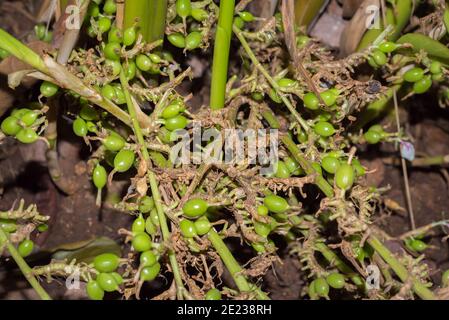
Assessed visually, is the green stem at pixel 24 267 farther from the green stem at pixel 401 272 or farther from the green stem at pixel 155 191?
the green stem at pixel 401 272

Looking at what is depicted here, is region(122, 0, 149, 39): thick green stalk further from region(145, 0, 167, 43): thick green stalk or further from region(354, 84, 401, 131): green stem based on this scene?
region(354, 84, 401, 131): green stem

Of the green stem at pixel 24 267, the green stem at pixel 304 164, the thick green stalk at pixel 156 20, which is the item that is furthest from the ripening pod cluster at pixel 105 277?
the thick green stalk at pixel 156 20

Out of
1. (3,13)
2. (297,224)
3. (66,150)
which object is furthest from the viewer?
(3,13)

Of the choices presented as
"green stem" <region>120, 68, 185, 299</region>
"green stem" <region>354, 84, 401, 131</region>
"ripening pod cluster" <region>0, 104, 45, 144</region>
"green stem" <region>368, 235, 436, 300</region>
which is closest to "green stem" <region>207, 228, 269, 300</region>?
"green stem" <region>120, 68, 185, 299</region>

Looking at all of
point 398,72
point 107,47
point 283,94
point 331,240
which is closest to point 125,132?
point 107,47

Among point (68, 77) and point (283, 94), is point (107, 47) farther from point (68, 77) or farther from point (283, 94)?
point (283, 94)

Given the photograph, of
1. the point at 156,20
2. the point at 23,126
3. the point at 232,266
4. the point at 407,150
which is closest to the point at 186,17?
the point at 156,20
